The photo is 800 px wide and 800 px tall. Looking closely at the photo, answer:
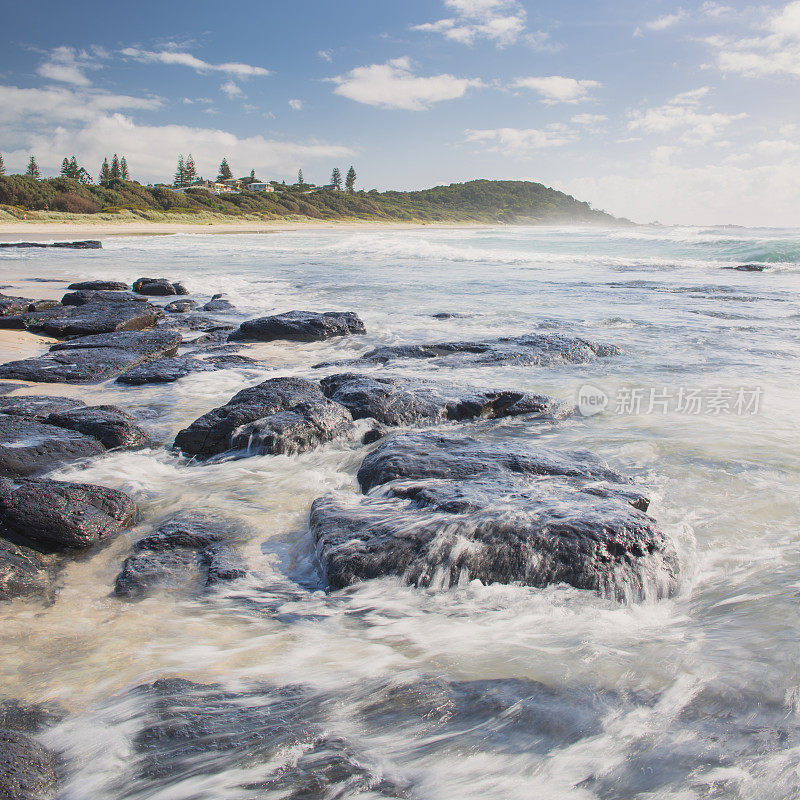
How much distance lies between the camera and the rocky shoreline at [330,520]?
70.2 inches

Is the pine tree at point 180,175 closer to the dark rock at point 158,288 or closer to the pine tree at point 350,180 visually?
the pine tree at point 350,180

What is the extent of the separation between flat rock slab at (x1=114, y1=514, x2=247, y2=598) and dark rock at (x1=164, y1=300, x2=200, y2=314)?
26.8ft

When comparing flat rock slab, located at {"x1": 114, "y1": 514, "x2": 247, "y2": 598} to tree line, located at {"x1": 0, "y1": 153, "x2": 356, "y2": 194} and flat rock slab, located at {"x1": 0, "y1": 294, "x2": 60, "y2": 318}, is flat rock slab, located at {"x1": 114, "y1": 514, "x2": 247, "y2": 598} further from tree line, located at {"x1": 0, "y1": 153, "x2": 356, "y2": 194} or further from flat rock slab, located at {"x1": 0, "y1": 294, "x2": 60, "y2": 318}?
tree line, located at {"x1": 0, "y1": 153, "x2": 356, "y2": 194}

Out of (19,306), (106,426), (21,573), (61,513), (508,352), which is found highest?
(19,306)

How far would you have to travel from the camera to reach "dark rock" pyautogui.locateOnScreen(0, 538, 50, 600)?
7.88 ft

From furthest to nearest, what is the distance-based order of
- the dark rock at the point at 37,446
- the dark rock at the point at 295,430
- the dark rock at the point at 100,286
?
the dark rock at the point at 100,286 < the dark rock at the point at 295,430 < the dark rock at the point at 37,446

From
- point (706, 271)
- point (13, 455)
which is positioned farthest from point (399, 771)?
point (706, 271)

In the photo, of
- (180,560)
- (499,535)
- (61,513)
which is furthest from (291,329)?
(499,535)

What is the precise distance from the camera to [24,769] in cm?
157

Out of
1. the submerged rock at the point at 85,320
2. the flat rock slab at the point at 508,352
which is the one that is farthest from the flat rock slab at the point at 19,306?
the flat rock slab at the point at 508,352

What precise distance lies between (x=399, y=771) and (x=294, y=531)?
1.52m

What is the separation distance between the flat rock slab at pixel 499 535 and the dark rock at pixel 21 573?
1.16m

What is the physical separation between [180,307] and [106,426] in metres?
6.97

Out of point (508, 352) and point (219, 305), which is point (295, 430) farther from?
point (219, 305)
